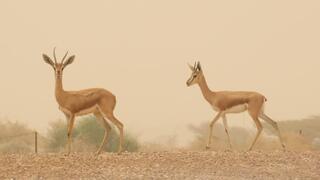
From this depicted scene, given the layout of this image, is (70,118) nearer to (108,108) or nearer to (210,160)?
(108,108)

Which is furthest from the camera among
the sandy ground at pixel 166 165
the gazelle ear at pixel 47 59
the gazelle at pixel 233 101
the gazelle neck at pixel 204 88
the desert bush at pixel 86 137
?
the desert bush at pixel 86 137

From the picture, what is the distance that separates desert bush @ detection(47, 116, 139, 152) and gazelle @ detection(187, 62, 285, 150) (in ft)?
24.9

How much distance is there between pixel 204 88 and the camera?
2027cm

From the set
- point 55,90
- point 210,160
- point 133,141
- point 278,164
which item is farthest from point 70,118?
point 133,141

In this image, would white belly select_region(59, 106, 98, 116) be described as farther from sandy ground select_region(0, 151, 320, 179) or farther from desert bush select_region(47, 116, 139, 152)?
desert bush select_region(47, 116, 139, 152)

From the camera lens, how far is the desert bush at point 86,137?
27.6 meters

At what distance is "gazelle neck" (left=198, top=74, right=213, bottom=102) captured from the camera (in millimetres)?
20205

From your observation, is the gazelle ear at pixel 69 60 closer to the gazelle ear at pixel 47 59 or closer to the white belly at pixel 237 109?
the gazelle ear at pixel 47 59

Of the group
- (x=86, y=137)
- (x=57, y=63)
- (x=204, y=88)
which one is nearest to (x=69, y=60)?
(x=57, y=63)

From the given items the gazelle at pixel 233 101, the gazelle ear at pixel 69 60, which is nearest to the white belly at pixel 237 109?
the gazelle at pixel 233 101

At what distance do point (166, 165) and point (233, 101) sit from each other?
3486 millimetres

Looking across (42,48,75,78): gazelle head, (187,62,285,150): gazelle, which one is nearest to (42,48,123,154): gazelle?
(42,48,75,78): gazelle head

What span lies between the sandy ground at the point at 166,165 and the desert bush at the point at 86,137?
8.52 meters

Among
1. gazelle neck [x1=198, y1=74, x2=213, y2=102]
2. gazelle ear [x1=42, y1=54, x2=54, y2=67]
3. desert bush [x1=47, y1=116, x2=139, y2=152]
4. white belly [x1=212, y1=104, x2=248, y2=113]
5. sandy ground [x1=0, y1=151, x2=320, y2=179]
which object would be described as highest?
gazelle ear [x1=42, y1=54, x2=54, y2=67]
